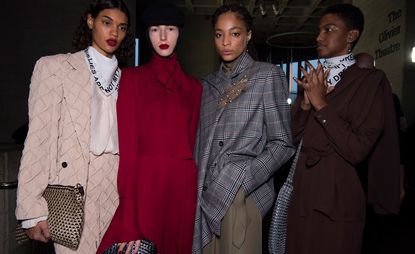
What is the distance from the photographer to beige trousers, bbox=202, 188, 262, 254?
167 centimetres

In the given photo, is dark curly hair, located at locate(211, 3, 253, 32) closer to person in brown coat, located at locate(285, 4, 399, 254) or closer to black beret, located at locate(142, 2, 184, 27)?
black beret, located at locate(142, 2, 184, 27)

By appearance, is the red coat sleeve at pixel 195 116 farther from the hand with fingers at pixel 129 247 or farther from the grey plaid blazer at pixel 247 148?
the hand with fingers at pixel 129 247

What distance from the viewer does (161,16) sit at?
1.79 meters

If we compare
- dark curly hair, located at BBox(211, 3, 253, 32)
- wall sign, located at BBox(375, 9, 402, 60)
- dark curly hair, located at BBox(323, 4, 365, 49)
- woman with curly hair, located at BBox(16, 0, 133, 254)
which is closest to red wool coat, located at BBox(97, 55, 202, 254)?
woman with curly hair, located at BBox(16, 0, 133, 254)

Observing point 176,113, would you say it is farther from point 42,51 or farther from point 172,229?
point 42,51

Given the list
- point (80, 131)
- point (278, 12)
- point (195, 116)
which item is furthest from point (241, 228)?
point (278, 12)

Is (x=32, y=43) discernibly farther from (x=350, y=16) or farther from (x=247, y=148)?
(x=350, y=16)

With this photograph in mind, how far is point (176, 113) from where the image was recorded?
1798mm

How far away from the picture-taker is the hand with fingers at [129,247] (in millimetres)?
1607

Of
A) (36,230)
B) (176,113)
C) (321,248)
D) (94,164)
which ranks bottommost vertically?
(321,248)

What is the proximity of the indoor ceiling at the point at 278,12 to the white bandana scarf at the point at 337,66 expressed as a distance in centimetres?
749

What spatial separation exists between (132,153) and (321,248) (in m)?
1.01

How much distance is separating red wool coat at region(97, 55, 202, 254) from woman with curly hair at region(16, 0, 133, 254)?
116mm

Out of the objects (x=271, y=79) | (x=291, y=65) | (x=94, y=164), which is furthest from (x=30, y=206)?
(x=291, y=65)
